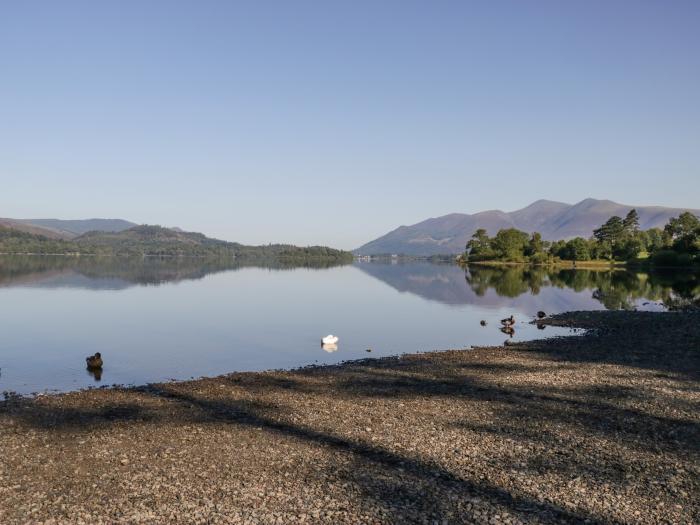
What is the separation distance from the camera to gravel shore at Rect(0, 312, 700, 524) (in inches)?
463

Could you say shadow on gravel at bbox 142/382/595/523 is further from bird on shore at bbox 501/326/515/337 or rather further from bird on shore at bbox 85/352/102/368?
bird on shore at bbox 501/326/515/337

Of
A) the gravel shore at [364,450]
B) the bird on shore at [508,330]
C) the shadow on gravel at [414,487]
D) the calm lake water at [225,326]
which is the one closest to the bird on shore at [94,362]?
the calm lake water at [225,326]

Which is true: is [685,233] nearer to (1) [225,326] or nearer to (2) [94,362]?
(1) [225,326]

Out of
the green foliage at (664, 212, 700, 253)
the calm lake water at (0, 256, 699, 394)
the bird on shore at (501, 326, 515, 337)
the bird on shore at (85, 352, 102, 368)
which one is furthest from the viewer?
the green foliage at (664, 212, 700, 253)

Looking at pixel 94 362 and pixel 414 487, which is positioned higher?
pixel 414 487

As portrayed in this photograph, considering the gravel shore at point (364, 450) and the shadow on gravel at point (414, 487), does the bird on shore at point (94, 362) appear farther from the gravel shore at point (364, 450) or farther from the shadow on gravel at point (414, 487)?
the shadow on gravel at point (414, 487)

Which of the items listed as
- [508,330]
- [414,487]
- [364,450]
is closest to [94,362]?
[364,450]

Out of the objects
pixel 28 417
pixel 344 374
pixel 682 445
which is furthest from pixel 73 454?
pixel 682 445

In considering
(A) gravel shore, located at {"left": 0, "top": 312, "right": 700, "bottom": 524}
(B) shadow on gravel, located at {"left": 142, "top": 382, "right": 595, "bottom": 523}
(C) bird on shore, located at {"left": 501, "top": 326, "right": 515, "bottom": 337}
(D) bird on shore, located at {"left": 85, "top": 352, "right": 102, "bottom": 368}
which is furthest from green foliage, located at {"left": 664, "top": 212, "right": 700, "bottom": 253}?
(B) shadow on gravel, located at {"left": 142, "top": 382, "right": 595, "bottom": 523}

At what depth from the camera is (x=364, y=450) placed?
15.6 metres

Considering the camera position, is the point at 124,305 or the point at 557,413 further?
the point at 124,305

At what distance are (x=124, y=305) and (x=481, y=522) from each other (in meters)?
62.5

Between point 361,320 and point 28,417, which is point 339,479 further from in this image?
point 361,320

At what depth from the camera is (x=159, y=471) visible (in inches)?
Result: 548
